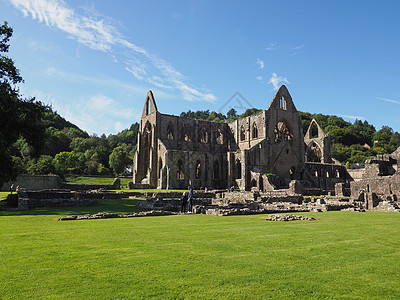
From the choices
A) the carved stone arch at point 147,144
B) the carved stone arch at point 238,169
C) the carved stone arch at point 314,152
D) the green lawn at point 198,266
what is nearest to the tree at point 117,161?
the carved stone arch at point 147,144

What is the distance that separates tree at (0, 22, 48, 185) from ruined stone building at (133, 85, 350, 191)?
23.6 m

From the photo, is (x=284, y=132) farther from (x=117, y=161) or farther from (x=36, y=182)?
(x=117, y=161)

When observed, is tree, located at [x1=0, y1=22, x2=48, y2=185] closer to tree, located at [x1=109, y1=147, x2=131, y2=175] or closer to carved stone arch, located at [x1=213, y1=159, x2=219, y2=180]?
carved stone arch, located at [x1=213, y1=159, x2=219, y2=180]

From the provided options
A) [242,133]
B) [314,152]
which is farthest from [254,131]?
[314,152]

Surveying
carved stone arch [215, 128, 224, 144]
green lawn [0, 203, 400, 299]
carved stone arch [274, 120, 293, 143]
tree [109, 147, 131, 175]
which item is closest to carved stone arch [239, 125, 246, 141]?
carved stone arch [215, 128, 224, 144]

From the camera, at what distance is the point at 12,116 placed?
20344 millimetres

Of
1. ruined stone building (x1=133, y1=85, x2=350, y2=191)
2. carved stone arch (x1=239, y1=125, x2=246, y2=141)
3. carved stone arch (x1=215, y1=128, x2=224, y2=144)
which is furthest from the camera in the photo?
carved stone arch (x1=215, y1=128, x2=224, y2=144)

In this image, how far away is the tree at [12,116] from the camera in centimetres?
2028

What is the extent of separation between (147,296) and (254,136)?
5249 cm

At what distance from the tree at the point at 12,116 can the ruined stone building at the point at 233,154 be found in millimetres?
23586

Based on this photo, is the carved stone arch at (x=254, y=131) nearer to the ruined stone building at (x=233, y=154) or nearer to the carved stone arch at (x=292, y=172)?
the ruined stone building at (x=233, y=154)

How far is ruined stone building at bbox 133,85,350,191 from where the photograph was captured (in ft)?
155

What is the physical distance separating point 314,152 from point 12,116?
57.4 metres

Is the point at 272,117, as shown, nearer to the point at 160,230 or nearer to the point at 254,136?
the point at 254,136
